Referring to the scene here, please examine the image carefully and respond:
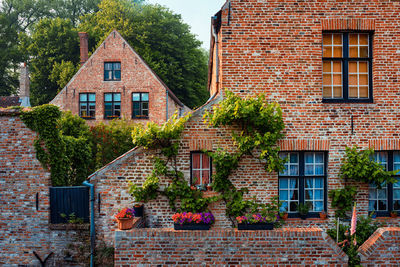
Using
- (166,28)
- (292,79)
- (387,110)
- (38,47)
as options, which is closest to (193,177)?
(292,79)

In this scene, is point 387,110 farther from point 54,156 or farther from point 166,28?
point 166,28

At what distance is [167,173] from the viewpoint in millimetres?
8109

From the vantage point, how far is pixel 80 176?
12.6 m

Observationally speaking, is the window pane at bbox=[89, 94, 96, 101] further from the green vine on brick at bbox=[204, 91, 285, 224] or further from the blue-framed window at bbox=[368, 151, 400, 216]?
the blue-framed window at bbox=[368, 151, 400, 216]

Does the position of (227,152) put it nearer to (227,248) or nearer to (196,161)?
(196,161)

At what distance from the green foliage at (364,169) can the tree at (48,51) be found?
2825cm

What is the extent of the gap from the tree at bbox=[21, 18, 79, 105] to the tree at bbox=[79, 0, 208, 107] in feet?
6.00

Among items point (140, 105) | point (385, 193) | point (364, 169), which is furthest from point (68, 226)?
point (140, 105)

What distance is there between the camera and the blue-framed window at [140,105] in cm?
2181

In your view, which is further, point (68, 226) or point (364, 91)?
point (364, 91)

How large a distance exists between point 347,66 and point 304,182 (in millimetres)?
3242

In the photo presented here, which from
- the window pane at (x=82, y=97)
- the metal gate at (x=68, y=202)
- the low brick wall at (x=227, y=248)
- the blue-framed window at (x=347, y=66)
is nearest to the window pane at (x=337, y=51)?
the blue-framed window at (x=347, y=66)

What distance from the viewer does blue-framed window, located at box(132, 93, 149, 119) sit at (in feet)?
71.6

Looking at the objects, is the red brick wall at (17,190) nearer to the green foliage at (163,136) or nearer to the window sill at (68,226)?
the window sill at (68,226)
